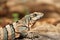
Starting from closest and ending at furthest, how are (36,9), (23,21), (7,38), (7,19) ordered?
1. (7,38)
2. (23,21)
3. (7,19)
4. (36,9)

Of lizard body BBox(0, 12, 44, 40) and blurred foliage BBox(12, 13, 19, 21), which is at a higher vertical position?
blurred foliage BBox(12, 13, 19, 21)

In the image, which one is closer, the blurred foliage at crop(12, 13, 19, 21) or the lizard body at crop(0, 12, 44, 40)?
the lizard body at crop(0, 12, 44, 40)

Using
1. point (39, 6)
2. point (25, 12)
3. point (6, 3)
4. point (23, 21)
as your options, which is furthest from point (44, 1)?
point (23, 21)

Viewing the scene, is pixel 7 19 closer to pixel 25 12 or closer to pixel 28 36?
pixel 25 12

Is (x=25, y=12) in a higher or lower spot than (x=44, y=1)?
lower

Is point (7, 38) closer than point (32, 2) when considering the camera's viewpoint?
Yes

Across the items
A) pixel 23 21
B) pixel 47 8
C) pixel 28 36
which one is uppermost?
pixel 47 8

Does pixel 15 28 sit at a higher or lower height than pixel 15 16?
lower

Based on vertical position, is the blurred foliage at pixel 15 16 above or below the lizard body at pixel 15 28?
above

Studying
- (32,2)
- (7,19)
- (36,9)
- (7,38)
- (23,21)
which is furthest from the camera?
(32,2)

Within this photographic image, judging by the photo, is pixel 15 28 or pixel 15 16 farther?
pixel 15 16

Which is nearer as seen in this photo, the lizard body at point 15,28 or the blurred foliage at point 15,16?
the lizard body at point 15,28
